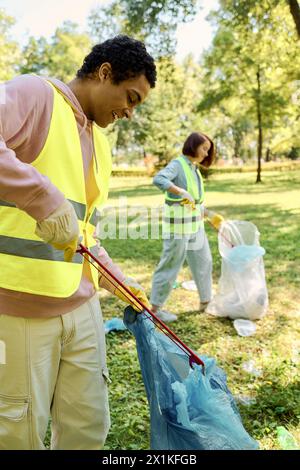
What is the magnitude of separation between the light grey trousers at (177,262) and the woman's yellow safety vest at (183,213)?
0.08 metres

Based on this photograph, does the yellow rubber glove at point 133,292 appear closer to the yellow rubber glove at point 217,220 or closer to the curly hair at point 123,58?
the curly hair at point 123,58

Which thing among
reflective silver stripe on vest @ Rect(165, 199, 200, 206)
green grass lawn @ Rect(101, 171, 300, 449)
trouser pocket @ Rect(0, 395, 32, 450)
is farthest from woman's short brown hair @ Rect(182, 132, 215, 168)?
trouser pocket @ Rect(0, 395, 32, 450)

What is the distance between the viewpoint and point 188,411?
1.44m

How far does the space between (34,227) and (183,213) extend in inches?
95.2

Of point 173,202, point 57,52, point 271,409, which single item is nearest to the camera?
point 271,409

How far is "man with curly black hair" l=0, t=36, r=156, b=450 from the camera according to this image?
1168 millimetres

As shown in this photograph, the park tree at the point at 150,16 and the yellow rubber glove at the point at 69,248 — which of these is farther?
the park tree at the point at 150,16

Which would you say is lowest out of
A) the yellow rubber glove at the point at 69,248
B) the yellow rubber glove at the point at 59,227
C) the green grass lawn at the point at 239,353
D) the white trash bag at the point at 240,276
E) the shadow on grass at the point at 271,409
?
the green grass lawn at the point at 239,353

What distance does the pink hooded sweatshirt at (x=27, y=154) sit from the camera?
110cm

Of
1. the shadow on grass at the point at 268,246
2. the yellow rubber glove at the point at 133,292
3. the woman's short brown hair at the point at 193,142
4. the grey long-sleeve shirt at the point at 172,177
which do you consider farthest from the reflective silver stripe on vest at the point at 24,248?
the shadow on grass at the point at 268,246

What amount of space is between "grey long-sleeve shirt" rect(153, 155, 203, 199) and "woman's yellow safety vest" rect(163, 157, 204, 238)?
0.10ft

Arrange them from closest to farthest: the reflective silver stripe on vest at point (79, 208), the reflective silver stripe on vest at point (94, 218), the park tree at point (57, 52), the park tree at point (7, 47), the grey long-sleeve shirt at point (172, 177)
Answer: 1. the reflective silver stripe on vest at point (79, 208)
2. the reflective silver stripe on vest at point (94, 218)
3. the grey long-sleeve shirt at point (172, 177)
4. the park tree at point (7, 47)
5. the park tree at point (57, 52)

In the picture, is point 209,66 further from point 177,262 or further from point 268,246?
point 177,262

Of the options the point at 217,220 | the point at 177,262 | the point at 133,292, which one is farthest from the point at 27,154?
the point at 217,220
